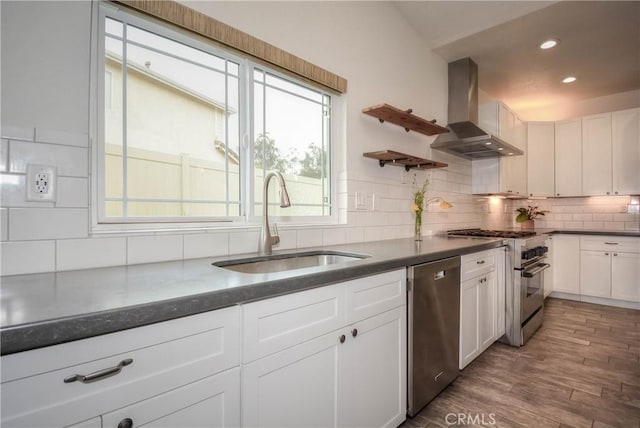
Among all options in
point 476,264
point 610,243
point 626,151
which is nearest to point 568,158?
point 626,151

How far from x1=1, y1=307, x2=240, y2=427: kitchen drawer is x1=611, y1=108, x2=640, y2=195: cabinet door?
5055 millimetres

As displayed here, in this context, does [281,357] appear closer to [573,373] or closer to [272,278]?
→ [272,278]

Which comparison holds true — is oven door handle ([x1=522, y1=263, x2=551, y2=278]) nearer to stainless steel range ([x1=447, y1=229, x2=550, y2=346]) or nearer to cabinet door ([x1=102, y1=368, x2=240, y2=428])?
stainless steel range ([x1=447, y1=229, x2=550, y2=346])

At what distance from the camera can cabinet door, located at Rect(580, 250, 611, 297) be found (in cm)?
376

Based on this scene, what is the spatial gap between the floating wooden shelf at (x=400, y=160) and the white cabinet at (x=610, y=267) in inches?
108

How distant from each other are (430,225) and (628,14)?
2282 millimetres

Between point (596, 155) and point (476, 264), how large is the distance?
3314 mm

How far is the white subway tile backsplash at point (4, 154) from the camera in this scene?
0.98m

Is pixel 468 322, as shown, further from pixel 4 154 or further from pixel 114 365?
pixel 4 154

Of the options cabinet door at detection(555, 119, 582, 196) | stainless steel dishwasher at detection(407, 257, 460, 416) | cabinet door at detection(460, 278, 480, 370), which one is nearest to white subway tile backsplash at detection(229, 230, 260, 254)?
stainless steel dishwasher at detection(407, 257, 460, 416)

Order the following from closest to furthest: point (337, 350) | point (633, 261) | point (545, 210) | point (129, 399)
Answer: point (129, 399) < point (337, 350) < point (633, 261) < point (545, 210)

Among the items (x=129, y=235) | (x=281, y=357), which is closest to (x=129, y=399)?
(x=281, y=357)

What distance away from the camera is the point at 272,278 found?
3.30 ft

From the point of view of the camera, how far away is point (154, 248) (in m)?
1.30
